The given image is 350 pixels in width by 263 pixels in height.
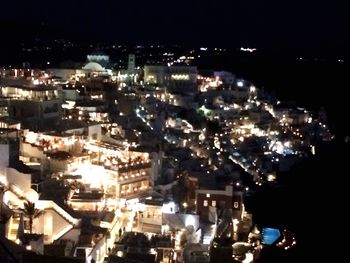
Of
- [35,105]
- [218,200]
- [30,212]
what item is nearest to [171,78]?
[35,105]

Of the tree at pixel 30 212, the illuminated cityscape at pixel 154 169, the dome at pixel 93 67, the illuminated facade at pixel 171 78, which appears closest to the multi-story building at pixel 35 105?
the illuminated cityscape at pixel 154 169

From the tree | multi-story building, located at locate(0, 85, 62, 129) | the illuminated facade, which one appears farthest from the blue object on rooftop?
the illuminated facade

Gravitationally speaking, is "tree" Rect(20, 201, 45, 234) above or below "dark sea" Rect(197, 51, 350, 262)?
above

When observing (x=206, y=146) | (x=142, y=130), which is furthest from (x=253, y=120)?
(x=142, y=130)

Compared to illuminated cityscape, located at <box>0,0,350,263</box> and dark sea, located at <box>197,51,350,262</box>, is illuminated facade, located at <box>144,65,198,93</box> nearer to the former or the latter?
illuminated cityscape, located at <box>0,0,350,263</box>

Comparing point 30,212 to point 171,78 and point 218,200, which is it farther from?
point 171,78

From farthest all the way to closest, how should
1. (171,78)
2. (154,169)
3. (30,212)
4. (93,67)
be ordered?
(171,78) → (93,67) → (154,169) → (30,212)
